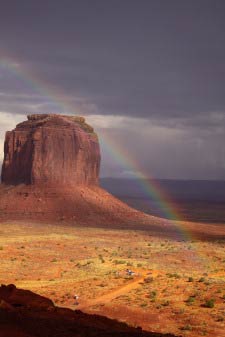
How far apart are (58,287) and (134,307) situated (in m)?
6.29

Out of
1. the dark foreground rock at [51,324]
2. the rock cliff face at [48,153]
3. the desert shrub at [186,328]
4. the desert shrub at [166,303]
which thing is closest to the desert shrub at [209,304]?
the desert shrub at [166,303]

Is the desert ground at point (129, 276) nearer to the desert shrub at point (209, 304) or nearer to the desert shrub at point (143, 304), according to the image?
the desert shrub at point (209, 304)

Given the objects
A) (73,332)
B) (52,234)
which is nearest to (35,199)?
(52,234)

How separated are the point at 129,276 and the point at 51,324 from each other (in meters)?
18.4

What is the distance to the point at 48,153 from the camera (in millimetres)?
87125

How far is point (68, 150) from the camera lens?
296ft

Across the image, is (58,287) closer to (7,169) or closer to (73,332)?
(73,332)

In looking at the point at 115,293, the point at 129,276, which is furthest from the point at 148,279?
the point at 115,293

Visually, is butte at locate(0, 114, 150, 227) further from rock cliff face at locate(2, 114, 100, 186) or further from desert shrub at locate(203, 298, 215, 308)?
desert shrub at locate(203, 298, 215, 308)

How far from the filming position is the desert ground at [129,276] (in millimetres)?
19844

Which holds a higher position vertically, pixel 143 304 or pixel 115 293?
pixel 143 304

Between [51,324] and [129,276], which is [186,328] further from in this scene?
[129,276]

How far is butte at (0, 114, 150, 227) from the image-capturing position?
78375 millimetres

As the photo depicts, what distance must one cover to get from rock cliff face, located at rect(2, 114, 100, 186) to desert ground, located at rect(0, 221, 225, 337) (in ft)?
98.1
